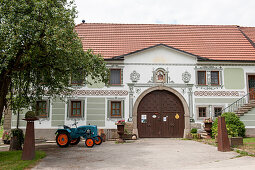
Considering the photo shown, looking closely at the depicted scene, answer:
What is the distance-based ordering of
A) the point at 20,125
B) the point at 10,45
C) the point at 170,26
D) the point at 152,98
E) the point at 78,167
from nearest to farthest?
the point at 78,167, the point at 10,45, the point at 20,125, the point at 152,98, the point at 170,26

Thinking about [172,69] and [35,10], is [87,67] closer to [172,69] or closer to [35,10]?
[35,10]

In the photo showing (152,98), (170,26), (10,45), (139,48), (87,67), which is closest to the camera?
(10,45)

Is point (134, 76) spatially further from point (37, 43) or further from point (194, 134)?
point (37, 43)

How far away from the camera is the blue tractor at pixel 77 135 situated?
12.8 meters

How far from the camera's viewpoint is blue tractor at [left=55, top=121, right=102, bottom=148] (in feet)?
42.0

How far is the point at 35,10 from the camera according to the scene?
31.0 feet


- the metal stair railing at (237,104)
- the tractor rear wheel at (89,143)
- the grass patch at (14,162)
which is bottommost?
the grass patch at (14,162)

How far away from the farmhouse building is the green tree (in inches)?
234

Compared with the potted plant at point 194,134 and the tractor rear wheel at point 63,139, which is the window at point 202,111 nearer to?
the potted plant at point 194,134

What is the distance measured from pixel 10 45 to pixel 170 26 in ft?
51.4

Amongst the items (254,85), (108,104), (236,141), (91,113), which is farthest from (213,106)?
(91,113)

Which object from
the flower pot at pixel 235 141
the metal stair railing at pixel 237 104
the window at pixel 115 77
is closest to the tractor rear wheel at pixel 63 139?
the window at pixel 115 77

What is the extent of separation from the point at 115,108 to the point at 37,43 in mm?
8840

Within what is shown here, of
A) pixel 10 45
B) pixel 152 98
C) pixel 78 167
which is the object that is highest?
pixel 10 45
